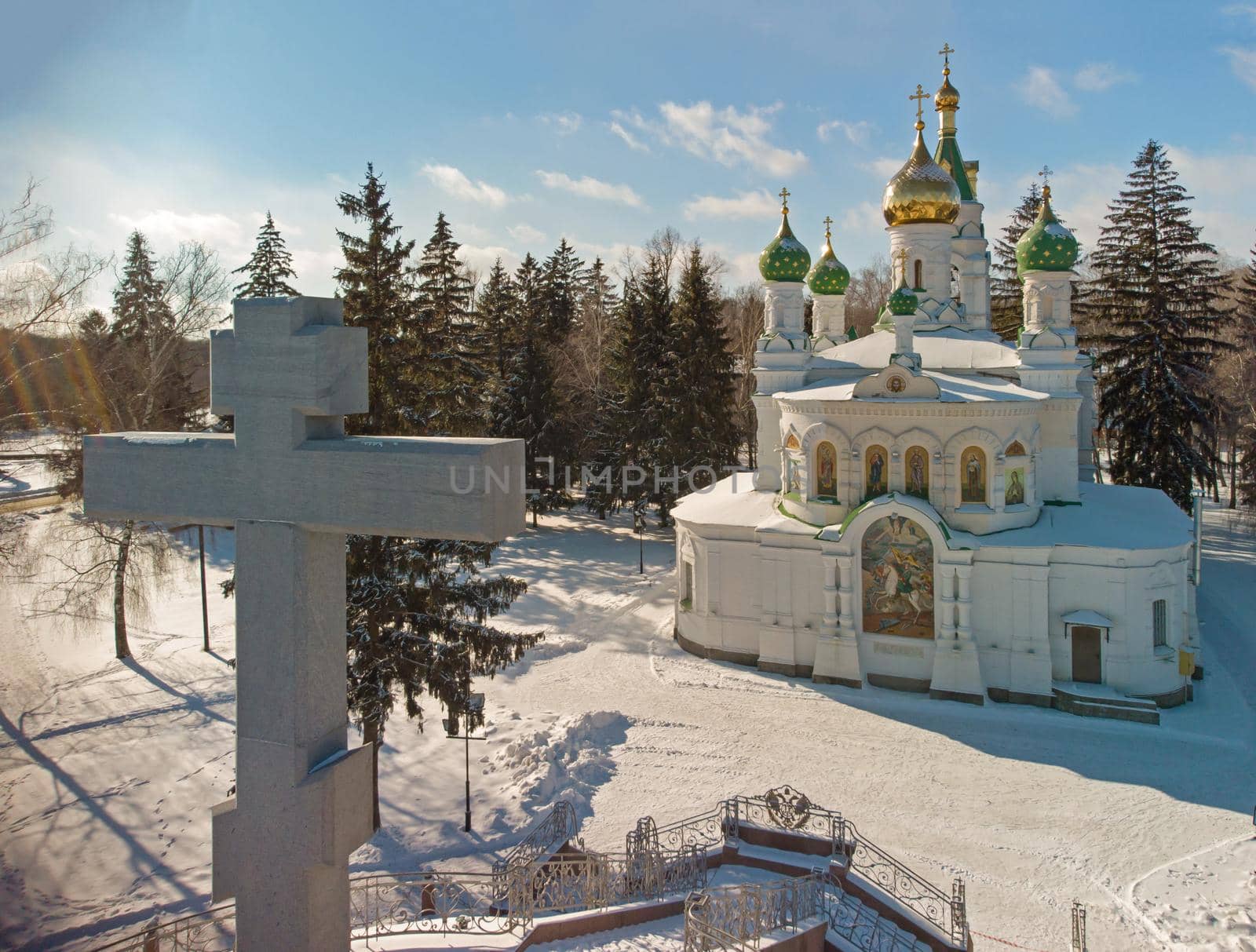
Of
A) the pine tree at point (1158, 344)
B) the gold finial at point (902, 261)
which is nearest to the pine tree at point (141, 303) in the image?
the gold finial at point (902, 261)

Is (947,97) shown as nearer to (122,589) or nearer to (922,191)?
(922,191)

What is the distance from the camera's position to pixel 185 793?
1309 cm

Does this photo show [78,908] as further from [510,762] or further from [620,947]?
[620,947]

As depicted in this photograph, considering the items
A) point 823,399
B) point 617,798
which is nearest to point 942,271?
point 823,399

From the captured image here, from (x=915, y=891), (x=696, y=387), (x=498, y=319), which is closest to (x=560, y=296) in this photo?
(x=498, y=319)

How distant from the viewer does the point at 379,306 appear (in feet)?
42.8

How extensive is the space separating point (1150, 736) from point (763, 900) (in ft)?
36.0

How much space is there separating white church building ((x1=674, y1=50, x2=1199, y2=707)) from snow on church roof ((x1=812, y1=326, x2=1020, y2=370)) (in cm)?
6

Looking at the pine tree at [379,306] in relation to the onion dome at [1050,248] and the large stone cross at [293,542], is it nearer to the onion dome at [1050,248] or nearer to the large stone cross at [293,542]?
the large stone cross at [293,542]

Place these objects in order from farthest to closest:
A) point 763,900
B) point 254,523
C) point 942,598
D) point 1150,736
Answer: point 942,598
point 1150,736
point 763,900
point 254,523

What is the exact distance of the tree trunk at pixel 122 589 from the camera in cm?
1762

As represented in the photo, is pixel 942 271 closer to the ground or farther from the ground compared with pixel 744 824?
farther from the ground

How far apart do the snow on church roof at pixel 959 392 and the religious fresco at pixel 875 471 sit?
107cm

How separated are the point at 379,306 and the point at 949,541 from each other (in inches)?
429
